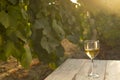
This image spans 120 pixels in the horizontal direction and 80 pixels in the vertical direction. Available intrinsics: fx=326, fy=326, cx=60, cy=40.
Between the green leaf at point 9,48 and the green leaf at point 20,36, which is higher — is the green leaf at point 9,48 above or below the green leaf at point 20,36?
below

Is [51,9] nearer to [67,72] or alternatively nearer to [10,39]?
[10,39]

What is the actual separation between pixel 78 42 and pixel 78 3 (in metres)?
0.40

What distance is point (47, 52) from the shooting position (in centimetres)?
198

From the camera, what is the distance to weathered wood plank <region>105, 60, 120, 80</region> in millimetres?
1573

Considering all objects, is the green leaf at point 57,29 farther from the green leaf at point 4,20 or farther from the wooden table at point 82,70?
the green leaf at point 4,20

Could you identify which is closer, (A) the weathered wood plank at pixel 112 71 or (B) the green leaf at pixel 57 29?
(A) the weathered wood plank at pixel 112 71

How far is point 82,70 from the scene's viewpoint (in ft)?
5.85

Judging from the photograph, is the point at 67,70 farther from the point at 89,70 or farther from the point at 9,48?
the point at 9,48

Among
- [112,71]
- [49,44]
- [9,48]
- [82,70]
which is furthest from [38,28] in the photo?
[112,71]

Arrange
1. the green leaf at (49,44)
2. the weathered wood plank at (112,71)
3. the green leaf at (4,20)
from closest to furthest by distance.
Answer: the weathered wood plank at (112,71)
the green leaf at (4,20)
the green leaf at (49,44)

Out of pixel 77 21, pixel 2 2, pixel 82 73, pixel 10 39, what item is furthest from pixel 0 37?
pixel 77 21

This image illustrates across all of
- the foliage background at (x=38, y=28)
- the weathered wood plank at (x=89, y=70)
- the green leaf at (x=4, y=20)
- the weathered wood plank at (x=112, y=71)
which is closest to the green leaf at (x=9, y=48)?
the foliage background at (x=38, y=28)

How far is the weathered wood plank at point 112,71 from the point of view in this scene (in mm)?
1573

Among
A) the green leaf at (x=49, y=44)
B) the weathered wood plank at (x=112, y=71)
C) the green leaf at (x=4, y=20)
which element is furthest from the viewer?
the green leaf at (x=49, y=44)
